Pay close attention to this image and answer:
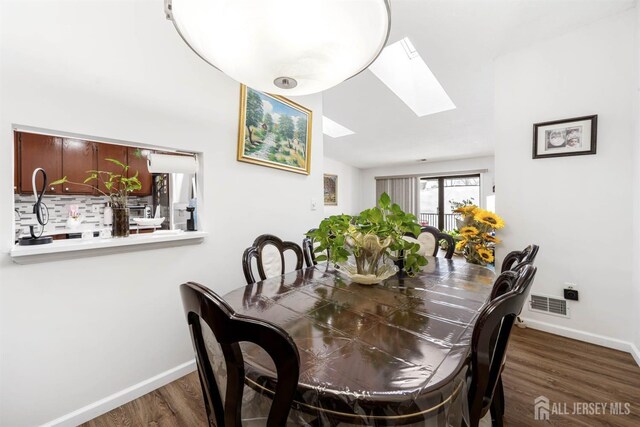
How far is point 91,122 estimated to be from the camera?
1.40 metres

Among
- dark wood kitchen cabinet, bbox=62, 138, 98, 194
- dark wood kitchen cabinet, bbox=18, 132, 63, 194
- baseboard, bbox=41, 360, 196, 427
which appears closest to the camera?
baseboard, bbox=41, 360, 196, 427

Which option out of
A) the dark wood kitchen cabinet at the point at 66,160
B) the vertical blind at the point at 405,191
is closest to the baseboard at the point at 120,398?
the dark wood kitchen cabinet at the point at 66,160

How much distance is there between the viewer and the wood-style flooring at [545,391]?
4.55 feet

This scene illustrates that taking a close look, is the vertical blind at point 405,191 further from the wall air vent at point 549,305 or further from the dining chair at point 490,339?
the dining chair at point 490,339

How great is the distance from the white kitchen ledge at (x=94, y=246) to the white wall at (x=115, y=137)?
0.04 m

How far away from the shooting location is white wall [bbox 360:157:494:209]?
21.0ft

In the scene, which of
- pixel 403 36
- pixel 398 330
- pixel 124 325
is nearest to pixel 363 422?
pixel 398 330

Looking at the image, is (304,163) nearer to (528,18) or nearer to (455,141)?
(528,18)

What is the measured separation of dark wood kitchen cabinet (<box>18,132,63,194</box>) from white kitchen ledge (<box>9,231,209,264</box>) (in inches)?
50.4

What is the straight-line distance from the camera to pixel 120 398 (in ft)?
4.96

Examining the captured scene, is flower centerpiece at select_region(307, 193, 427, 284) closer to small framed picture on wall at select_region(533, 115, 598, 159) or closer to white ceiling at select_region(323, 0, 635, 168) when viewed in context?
white ceiling at select_region(323, 0, 635, 168)

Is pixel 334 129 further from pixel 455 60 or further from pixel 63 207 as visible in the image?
pixel 63 207

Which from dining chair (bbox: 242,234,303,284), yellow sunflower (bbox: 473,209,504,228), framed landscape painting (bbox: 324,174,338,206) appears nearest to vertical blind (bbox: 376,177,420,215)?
framed landscape painting (bbox: 324,174,338,206)

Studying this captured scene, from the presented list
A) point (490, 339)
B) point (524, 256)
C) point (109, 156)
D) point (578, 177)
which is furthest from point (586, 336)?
point (109, 156)
